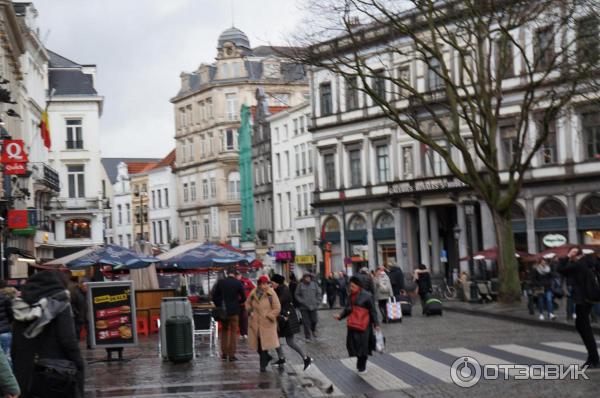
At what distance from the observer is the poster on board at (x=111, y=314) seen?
2239cm

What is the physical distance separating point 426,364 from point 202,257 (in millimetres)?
16288

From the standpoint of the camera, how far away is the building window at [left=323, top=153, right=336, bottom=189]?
7150 cm

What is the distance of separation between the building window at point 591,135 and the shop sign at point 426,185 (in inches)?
327

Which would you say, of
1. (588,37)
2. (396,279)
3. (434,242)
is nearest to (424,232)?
(434,242)

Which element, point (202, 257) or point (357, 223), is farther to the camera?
point (357, 223)

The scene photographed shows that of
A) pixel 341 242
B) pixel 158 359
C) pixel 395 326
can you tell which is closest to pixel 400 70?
pixel 341 242

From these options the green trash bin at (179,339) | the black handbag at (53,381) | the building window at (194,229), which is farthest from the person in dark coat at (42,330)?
the building window at (194,229)

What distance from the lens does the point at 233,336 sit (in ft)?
72.2

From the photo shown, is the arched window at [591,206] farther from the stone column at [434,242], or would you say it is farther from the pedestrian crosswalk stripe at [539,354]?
the pedestrian crosswalk stripe at [539,354]

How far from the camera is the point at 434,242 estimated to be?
64.7 meters

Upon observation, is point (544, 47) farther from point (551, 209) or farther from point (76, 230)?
point (76, 230)

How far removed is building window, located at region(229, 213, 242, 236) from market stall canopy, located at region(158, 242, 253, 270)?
232ft

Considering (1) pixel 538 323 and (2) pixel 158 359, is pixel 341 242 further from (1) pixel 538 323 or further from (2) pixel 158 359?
(2) pixel 158 359

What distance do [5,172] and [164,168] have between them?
82.0 metres
